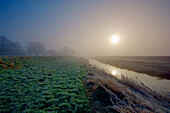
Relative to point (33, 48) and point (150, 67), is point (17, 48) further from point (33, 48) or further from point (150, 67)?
point (150, 67)

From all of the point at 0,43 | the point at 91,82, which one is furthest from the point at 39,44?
the point at 91,82

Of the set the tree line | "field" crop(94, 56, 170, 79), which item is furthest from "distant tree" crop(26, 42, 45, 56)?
"field" crop(94, 56, 170, 79)

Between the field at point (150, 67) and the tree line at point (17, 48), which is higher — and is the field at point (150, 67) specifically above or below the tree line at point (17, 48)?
below

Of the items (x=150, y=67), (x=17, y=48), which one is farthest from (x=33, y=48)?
(x=150, y=67)

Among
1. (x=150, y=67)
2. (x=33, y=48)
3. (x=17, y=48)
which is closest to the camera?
(x=150, y=67)

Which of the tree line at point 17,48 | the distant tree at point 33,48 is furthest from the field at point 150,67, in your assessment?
the tree line at point 17,48

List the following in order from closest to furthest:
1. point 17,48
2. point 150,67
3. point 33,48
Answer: point 150,67
point 17,48
point 33,48

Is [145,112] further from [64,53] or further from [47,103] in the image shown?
[64,53]

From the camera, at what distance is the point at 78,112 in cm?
316

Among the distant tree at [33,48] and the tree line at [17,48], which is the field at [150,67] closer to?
the distant tree at [33,48]

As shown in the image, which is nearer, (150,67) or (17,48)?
(150,67)

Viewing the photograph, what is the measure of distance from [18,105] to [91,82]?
16.9ft

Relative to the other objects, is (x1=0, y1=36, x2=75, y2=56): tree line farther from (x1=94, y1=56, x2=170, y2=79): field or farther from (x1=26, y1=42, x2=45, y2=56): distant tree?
(x1=94, y1=56, x2=170, y2=79): field

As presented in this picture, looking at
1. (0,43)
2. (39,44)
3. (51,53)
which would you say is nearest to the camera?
(0,43)
